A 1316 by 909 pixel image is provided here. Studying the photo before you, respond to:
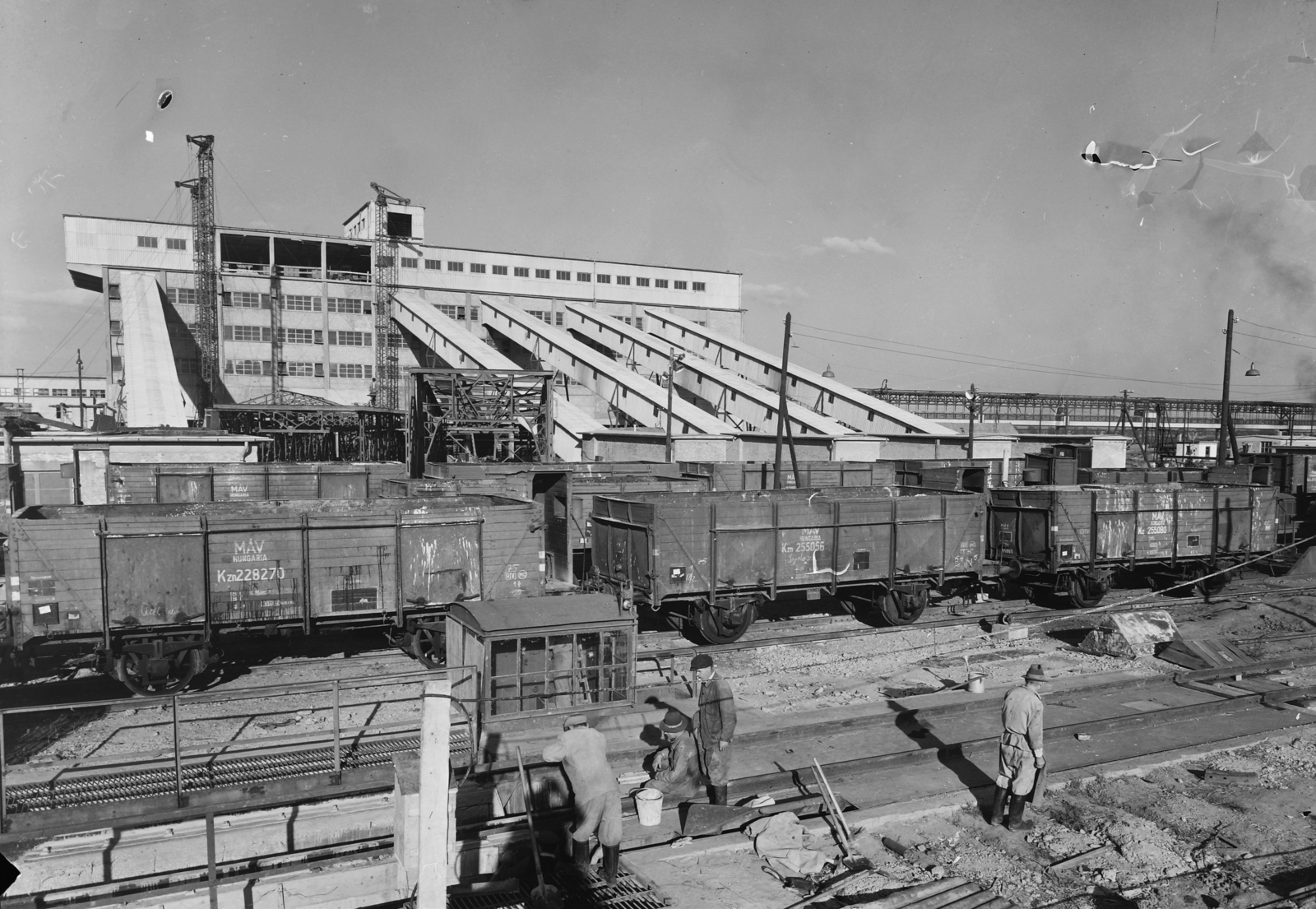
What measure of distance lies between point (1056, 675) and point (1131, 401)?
7681 centimetres

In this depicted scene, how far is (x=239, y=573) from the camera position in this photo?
1215cm

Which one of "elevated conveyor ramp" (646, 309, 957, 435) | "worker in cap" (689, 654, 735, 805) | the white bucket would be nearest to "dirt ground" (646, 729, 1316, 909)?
the white bucket

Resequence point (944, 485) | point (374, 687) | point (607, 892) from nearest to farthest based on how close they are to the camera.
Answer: point (607, 892) < point (374, 687) < point (944, 485)

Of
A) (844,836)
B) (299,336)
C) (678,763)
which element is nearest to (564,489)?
(678,763)

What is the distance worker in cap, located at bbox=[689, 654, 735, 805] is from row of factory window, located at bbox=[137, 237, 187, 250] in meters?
53.0

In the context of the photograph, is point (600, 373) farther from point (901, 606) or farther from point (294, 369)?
point (901, 606)

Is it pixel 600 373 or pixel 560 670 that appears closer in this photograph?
pixel 560 670

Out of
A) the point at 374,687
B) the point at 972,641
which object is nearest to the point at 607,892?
the point at 374,687

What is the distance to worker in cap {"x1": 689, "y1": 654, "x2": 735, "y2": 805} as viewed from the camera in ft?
26.6

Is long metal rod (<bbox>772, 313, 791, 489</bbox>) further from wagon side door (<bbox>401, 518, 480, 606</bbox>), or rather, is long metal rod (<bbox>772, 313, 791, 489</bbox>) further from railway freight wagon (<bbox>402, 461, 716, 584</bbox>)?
wagon side door (<bbox>401, 518, 480, 606</bbox>)

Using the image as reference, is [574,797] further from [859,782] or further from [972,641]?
[972,641]

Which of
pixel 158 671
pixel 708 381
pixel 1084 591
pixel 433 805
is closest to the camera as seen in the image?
pixel 433 805

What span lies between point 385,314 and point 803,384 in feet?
89.3

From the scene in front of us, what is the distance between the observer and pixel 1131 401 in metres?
78.8
